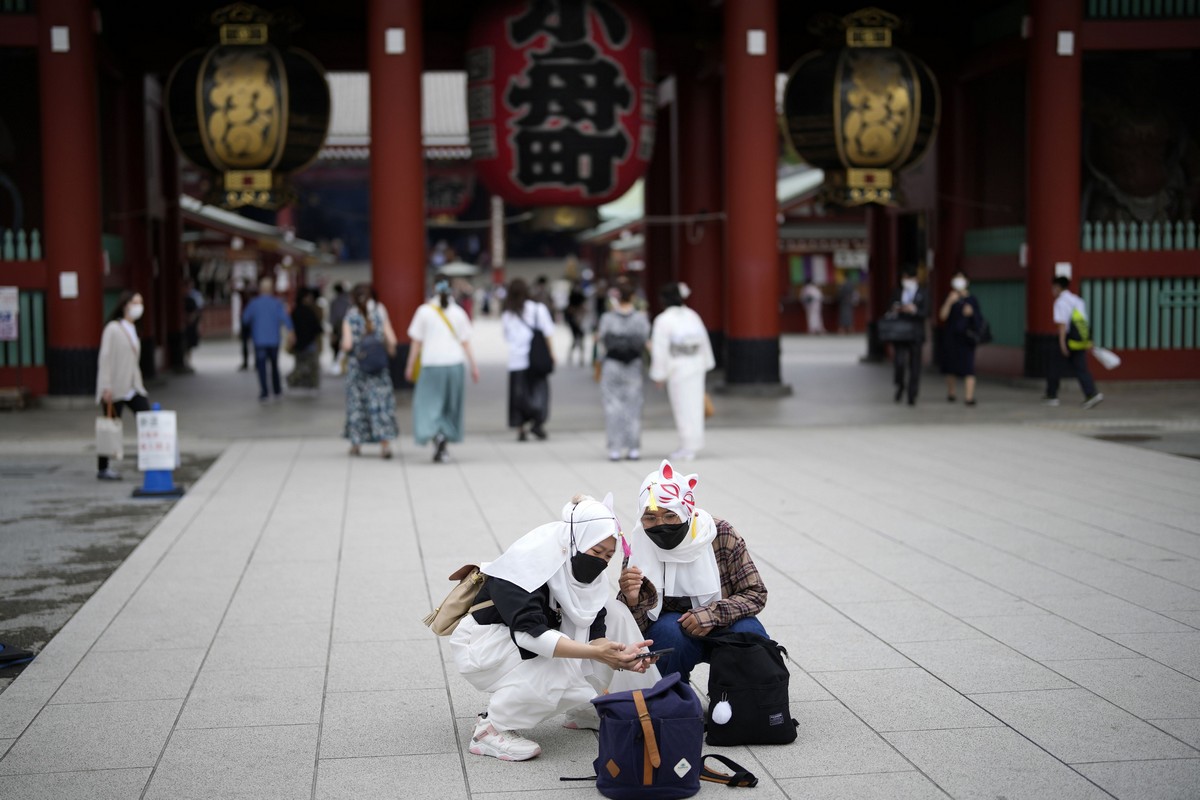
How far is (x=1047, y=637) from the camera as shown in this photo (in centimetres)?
653

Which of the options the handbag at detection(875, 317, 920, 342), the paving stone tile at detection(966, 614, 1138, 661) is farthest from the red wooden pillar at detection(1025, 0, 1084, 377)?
the paving stone tile at detection(966, 614, 1138, 661)

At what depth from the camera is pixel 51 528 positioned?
975cm

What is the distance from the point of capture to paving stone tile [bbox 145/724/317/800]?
469 cm

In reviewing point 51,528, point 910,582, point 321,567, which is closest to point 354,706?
point 321,567

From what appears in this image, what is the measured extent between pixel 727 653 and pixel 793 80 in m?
15.2

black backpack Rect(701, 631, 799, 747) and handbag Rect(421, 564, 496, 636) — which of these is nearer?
black backpack Rect(701, 631, 799, 747)

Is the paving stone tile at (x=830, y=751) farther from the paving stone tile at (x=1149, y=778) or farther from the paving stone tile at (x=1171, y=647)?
the paving stone tile at (x=1171, y=647)

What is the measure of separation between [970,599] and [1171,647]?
1.20 metres

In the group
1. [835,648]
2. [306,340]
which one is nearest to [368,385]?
[306,340]

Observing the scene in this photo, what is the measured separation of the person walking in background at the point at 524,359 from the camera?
14.5 meters

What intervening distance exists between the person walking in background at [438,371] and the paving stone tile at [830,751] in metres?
8.07

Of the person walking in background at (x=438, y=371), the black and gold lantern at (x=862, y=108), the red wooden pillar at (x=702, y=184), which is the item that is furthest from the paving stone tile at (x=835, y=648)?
the red wooden pillar at (x=702, y=184)

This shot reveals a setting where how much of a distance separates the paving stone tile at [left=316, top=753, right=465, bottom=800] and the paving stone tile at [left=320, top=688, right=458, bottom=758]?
0.08 m

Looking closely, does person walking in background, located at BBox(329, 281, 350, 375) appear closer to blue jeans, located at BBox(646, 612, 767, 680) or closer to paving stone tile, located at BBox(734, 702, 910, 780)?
blue jeans, located at BBox(646, 612, 767, 680)
